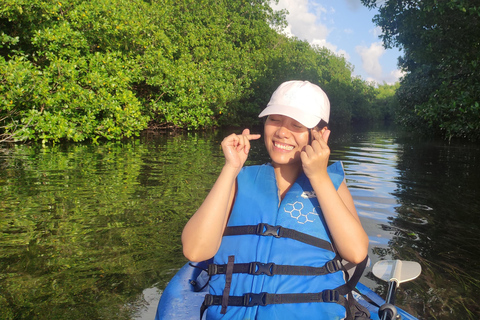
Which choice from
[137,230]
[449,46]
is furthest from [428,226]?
[449,46]

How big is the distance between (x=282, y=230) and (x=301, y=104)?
62 centimetres

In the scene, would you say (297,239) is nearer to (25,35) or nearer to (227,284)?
(227,284)

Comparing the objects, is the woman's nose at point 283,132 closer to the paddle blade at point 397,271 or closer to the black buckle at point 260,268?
the black buckle at point 260,268

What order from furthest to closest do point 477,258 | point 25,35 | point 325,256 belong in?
point 25,35, point 477,258, point 325,256

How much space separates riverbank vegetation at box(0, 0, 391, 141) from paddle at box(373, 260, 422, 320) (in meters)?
11.3

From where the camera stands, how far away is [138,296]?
3.55 meters

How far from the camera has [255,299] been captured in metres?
1.88

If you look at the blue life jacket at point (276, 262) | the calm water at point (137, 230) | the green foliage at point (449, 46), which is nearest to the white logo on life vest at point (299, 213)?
Answer: the blue life jacket at point (276, 262)

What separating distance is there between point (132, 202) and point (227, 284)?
4.89 metres

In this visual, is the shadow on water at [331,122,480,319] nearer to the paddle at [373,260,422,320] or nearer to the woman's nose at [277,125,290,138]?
the paddle at [373,260,422,320]

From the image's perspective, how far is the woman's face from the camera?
2.21 m

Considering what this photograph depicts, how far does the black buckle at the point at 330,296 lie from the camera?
189cm

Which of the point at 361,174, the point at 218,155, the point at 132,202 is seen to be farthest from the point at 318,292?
the point at 218,155

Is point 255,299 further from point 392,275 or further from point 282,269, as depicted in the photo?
point 392,275
